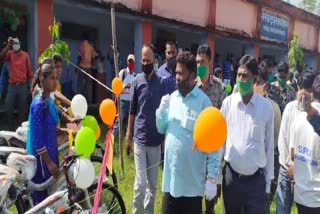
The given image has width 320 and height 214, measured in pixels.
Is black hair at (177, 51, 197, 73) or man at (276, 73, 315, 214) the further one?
man at (276, 73, 315, 214)

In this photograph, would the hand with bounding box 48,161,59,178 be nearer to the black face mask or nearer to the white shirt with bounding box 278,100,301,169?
the black face mask

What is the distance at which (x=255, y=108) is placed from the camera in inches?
134

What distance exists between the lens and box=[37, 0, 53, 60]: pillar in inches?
356

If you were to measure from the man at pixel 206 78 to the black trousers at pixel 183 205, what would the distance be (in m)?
1.60

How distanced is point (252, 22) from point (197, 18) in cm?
457

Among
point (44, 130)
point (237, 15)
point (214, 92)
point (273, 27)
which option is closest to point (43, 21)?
point (214, 92)

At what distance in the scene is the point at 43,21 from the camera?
9.13 meters

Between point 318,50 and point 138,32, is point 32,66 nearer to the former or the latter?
point 138,32

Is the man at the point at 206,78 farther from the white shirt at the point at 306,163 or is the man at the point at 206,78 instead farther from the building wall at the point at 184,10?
the building wall at the point at 184,10

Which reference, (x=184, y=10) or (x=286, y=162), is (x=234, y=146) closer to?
(x=286, y=162)

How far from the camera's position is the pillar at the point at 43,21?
9.05m

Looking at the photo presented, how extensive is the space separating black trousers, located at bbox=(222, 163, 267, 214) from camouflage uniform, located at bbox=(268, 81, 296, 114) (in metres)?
2.16

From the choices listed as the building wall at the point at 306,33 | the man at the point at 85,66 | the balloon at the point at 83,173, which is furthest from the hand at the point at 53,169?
the building wall at the point at 306,33

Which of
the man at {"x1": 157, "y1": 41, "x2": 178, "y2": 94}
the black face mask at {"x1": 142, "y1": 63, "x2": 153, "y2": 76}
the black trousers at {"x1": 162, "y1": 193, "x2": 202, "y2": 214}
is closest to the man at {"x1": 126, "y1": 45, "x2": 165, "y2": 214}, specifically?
the black face mask at {"x1": 142, "y1": 63, "x2": 153, "y2": 76}
